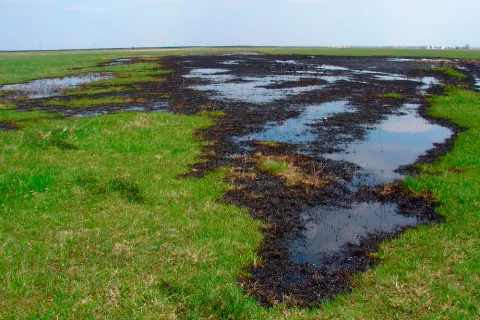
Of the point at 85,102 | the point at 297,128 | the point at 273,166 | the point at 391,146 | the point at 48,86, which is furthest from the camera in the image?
the point at 48,86

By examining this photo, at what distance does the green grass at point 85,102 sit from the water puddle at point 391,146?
67.8ft

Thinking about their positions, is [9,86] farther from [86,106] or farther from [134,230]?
[134,230]

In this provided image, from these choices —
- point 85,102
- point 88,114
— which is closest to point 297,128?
point 88,114

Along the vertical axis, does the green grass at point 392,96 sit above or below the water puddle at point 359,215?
above

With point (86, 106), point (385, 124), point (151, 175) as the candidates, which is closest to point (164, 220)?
point (151, 175)

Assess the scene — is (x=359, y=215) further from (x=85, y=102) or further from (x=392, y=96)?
(x=85, y=102)

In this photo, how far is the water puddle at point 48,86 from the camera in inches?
→ 1432

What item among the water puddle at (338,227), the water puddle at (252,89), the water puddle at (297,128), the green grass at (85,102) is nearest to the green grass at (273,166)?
the water puddle at (338,227)

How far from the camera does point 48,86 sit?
137 feet

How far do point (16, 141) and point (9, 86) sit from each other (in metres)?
30.9

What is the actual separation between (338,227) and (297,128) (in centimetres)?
1242

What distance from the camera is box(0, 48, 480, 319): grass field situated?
6785 mm

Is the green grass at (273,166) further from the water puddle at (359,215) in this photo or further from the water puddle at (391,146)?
the water puddle at (391,146)

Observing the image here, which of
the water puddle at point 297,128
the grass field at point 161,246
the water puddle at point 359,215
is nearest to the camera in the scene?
the grass field at point 161,246
